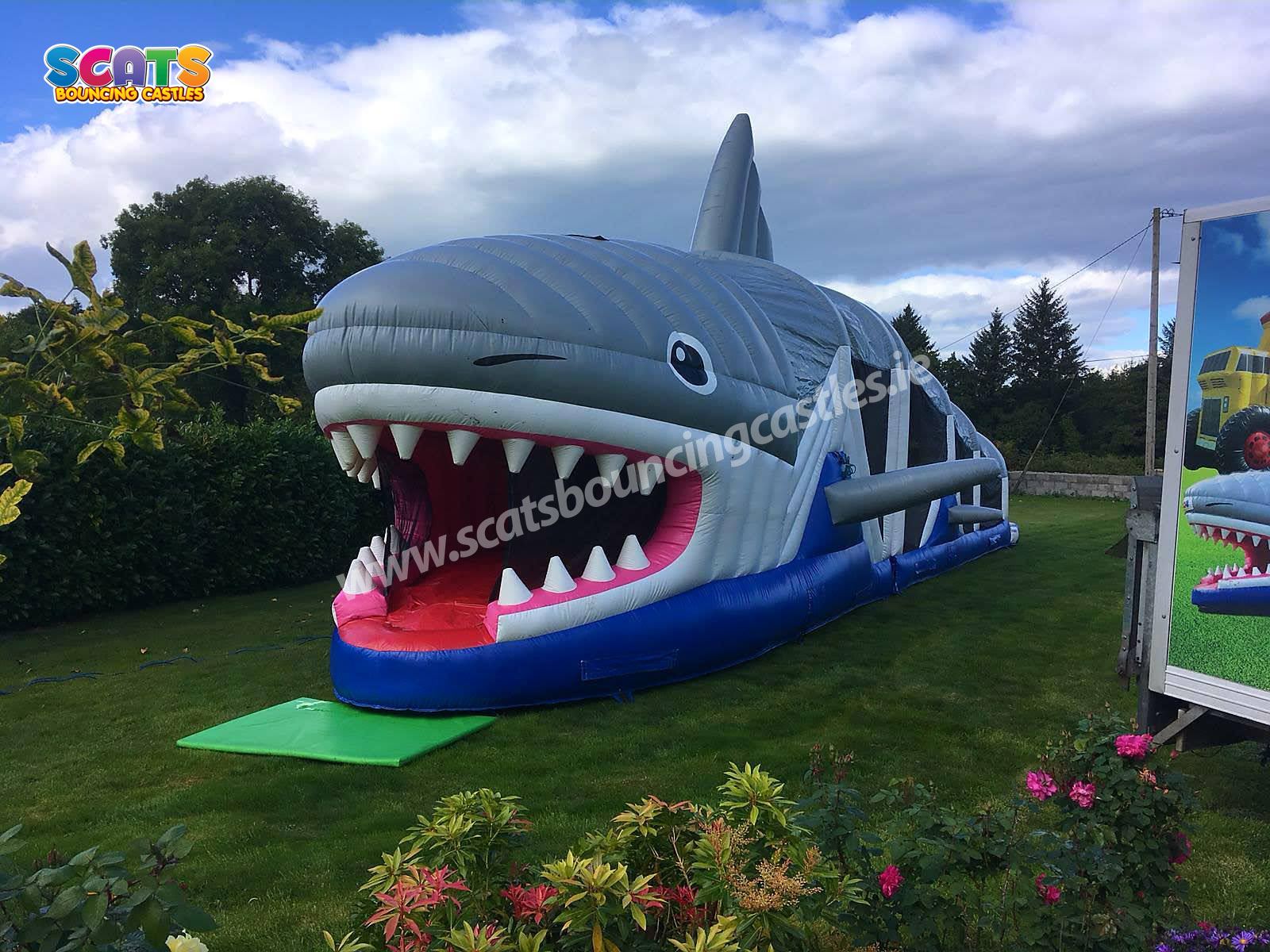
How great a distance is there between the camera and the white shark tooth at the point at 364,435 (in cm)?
446

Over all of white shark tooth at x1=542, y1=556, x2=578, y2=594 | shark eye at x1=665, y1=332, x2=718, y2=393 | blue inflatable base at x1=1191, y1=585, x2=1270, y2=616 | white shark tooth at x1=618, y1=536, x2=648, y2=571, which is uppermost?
shark eye at x1=665, y1=332, x2=718, y2=393

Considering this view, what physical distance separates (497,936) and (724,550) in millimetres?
3641

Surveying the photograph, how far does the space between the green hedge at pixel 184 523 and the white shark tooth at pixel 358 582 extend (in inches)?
141

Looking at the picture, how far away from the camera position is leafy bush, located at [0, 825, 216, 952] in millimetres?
1338

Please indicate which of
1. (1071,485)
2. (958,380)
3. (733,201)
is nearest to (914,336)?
(958,380)

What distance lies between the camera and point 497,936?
5.27ft

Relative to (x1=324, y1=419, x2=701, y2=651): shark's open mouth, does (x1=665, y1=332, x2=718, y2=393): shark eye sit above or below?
above

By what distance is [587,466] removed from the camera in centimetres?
619

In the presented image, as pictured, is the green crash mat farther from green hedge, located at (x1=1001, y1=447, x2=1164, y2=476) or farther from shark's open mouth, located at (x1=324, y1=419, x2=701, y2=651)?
green hedge, located at (x1=1001, y1=447, x2=1164, y2=476)

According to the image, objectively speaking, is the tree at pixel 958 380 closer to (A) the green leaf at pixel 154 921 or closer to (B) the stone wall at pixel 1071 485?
(B) the stone wall at pixel 1071 485

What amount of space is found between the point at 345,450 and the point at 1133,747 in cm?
388

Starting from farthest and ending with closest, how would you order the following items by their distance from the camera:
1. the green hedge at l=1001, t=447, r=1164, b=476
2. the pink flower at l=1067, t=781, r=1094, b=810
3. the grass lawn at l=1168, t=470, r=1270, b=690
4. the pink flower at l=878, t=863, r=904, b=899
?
1. the green hedge at l=1001, t=447, r=1164, b=476
2. the grass lawn at l=1168, t=470, r=1270, b=690
3. the pink flower at l=1067, t=781, r=1094, b=810
4. the pink flower at l=878, t=863, r=904, b=899

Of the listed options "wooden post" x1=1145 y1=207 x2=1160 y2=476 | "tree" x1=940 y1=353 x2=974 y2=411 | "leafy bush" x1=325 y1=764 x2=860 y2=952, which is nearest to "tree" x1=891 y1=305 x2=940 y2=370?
"tree" x1=940 y1=353 x2=974 y2=411

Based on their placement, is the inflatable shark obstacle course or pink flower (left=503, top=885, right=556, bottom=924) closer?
pink flower (left=503, top=885, right=556, bottom=924)
